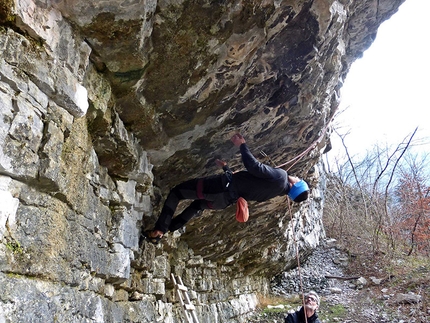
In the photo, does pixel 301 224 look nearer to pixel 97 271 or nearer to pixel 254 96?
pixel 254 96

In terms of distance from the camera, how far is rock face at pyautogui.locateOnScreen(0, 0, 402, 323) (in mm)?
1807

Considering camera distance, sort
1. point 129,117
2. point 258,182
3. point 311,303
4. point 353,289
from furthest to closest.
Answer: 1. point 353,289
2. point 311,303
3. point 258,182
4. point 129,117

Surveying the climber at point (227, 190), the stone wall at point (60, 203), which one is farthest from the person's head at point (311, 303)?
the stone wall at point (60, 203)

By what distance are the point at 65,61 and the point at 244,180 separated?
234 cm

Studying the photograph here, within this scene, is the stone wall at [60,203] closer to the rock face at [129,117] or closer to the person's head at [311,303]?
the rock face at [129,117]

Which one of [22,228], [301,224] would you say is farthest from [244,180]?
[301,224]

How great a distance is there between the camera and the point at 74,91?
215cm

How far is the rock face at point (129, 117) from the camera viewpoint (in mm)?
1807

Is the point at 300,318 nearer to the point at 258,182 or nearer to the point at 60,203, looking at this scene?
the point at 258,182

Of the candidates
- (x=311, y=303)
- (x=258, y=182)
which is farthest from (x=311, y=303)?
(x=258, y=182)

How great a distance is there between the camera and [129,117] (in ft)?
10.2

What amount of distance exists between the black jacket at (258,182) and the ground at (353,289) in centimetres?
501

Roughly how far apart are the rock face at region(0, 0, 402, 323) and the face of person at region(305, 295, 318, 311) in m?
1.76

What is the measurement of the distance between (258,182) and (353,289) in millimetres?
7422
